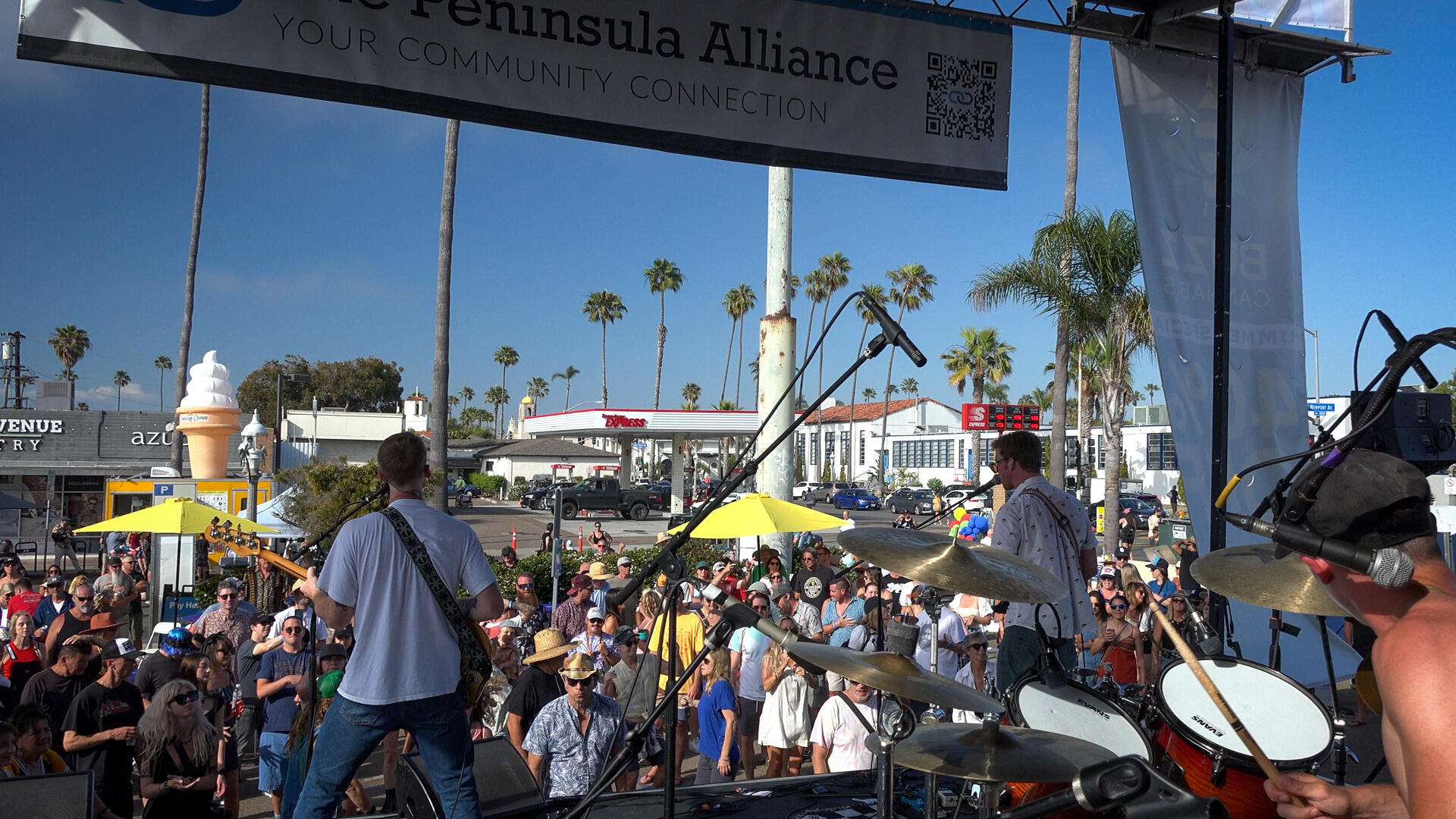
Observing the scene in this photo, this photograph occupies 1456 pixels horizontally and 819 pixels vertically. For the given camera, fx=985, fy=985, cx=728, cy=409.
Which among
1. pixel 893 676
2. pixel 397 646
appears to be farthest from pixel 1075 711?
pixel 397 646

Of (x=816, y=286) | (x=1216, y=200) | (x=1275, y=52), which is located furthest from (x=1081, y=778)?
(x=816, y=286)

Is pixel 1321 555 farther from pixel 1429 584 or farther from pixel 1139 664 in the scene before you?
pixel 1139 664

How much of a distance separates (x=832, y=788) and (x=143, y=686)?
5.58m

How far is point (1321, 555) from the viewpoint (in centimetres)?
189

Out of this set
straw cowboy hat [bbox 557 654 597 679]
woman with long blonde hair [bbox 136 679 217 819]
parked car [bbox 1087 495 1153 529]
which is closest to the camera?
woman with long blonde hair [bbox 136 679 217 819]

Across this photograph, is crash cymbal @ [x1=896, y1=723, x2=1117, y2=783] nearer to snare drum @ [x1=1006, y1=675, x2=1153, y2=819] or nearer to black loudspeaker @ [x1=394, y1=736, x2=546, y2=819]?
snare drum @ [x1=1006, y1=675, x2=1153, y2=819]

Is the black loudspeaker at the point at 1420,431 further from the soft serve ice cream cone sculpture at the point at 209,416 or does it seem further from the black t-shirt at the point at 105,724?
the soft serve ice cream cone sculpture at the point at 209,416

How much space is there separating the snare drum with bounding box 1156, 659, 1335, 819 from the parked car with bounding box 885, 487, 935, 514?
132 ft

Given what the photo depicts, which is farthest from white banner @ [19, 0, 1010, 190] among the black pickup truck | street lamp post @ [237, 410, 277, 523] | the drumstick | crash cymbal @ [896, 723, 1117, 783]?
the black pickup truck

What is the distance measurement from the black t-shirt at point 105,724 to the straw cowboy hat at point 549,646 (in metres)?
2.45

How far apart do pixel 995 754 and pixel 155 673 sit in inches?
265

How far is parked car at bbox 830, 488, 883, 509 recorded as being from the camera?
162 feet

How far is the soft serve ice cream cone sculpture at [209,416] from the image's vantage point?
55.2 ft

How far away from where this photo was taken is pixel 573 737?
5867 millimetres
